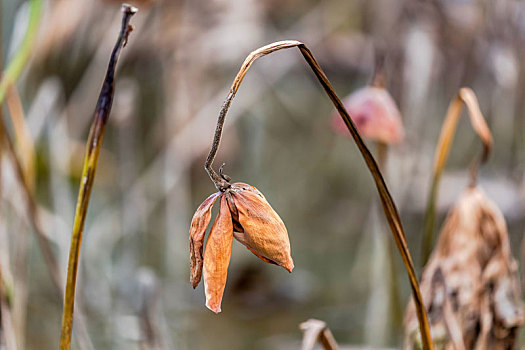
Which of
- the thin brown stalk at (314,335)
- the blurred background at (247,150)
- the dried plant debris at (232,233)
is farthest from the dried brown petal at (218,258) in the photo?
the blurred background at (247,150)

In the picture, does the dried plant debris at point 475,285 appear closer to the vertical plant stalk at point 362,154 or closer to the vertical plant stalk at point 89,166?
the vertical plant stalk at point 362,154

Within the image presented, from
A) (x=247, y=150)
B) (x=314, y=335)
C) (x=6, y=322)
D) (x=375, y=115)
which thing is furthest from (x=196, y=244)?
(x=247, y=150)

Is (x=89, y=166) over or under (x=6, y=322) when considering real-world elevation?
over

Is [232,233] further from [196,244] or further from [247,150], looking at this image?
[247,150]

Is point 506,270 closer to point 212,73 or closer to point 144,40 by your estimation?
point 144,40

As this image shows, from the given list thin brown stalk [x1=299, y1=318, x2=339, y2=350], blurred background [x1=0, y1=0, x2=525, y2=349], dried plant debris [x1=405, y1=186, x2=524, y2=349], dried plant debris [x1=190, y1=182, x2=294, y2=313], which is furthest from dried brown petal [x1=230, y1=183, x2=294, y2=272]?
blurred background [x1=0, y1=0, x2=525, y2=349]

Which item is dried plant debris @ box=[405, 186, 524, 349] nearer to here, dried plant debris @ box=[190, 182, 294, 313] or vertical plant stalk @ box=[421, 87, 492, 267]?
vertical plant stalk @ box=[421, 87, 492, 267]
